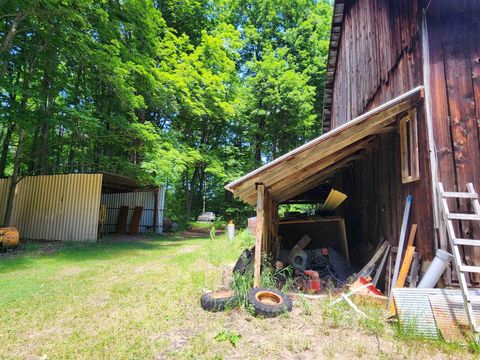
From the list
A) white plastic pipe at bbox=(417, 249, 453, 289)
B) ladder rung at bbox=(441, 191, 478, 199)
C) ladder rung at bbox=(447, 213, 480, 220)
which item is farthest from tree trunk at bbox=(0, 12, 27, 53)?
white plastic pipe at bbox=(417, 249, 453, 289)

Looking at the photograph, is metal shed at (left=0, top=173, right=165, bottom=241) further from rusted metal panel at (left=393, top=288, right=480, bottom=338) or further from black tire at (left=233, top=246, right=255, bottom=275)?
rusted metal panel at (left=393, top=288, right=480, bottom=338)

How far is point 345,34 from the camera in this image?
8.88 metres

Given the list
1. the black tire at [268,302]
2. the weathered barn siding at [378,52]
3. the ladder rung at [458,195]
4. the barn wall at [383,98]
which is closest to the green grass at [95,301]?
the black tire at [268,302]

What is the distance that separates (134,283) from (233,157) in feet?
49.1

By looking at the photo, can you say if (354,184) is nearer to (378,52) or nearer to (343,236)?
(343,236)

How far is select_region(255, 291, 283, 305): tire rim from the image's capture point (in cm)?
420

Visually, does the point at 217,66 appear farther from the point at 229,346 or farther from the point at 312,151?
the point at 229,346

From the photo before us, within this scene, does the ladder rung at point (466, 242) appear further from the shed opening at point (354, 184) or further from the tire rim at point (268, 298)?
the tire rim at point (268, 298)

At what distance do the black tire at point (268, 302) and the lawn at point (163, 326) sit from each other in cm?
11

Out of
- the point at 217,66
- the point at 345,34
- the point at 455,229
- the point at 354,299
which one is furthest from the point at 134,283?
the point at 217,66

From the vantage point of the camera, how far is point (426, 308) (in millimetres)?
3355

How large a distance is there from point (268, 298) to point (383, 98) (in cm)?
413

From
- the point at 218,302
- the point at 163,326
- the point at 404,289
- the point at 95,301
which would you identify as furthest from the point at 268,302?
the point at 95,301

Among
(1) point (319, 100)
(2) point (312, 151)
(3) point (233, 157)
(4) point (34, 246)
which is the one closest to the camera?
(2) point (312, 151)
